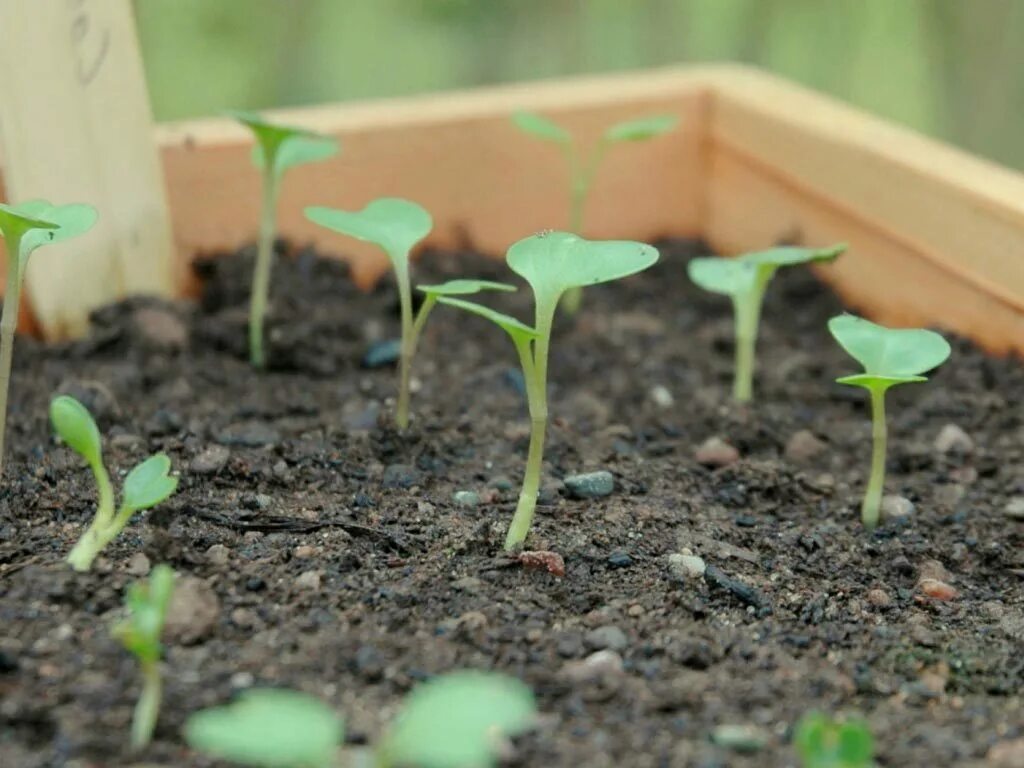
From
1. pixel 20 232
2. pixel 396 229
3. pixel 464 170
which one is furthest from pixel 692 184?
pixel 20 232

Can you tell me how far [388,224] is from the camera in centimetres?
120

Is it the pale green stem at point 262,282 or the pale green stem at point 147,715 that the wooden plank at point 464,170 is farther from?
the pale green stem at point 147,715

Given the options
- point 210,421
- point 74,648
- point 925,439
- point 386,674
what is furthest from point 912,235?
point 74,648

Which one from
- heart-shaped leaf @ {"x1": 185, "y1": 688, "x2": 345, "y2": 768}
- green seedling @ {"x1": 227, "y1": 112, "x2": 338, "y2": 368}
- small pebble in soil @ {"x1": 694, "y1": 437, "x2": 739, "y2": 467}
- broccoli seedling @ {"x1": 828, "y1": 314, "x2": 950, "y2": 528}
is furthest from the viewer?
green seedling @ {"x1": 227, "y1": 112, "x2": 338, "y2": 368}

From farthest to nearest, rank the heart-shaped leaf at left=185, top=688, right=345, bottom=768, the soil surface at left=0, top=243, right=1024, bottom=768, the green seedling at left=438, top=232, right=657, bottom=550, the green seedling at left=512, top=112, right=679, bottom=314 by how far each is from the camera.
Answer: the green seedling at left=512, top=112, right=679, bottom=314, the green seedling at left=438, top=232, right=657, bottom=550, the soil surface at left=0, top=243, right=1024, bottom=768, the heart-shaped leaf at left=185, top=688, right=345, bottom=768

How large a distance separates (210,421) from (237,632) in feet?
1.47

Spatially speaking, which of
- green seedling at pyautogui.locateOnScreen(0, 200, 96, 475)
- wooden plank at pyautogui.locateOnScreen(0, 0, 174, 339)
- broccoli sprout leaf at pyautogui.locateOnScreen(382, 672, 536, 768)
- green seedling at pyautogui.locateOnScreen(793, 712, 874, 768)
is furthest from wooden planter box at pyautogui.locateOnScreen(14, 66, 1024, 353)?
broccoli sprout leaf at pyautogui.locateOnScreen(382, 672, 536, 768)

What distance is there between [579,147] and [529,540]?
0.99m

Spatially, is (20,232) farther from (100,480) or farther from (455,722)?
(455,722)

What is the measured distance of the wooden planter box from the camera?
1.51m

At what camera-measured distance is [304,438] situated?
1.23 m

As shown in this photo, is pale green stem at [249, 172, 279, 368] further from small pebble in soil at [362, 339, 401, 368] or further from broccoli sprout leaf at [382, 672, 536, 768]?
broccoli sprout leaf at [382, 672, 536, 768]

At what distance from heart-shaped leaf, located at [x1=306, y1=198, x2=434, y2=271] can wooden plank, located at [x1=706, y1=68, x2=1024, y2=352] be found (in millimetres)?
692

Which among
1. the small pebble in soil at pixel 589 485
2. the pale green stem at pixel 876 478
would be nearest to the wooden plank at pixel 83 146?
the small pebble in soil at pixel 589 485
